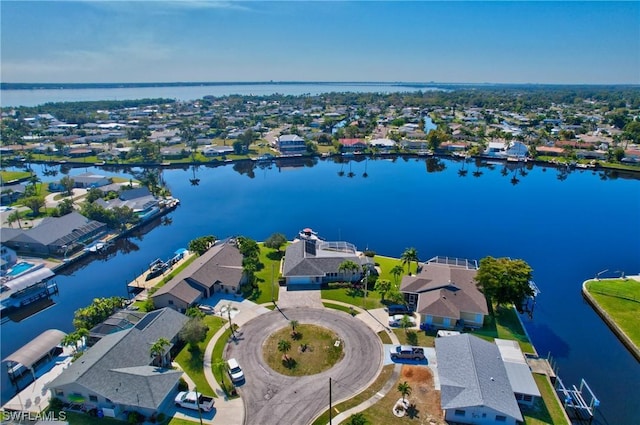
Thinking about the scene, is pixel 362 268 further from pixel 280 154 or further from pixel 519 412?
pixel 280 154

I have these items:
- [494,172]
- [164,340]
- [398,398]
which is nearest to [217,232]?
[164,340]

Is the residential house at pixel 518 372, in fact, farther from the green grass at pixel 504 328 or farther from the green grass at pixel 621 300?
the green grass at pixel 621 300

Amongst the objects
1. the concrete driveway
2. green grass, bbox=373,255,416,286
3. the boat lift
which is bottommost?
the boat lift

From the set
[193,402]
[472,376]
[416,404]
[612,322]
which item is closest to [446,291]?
[472,376]

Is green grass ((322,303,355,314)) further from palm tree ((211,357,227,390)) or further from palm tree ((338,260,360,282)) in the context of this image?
palm tree ((211,357,227,390))

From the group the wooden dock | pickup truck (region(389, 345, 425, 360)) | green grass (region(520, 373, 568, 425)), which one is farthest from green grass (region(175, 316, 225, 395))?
green grass (region(520, 373, 568, 425))
